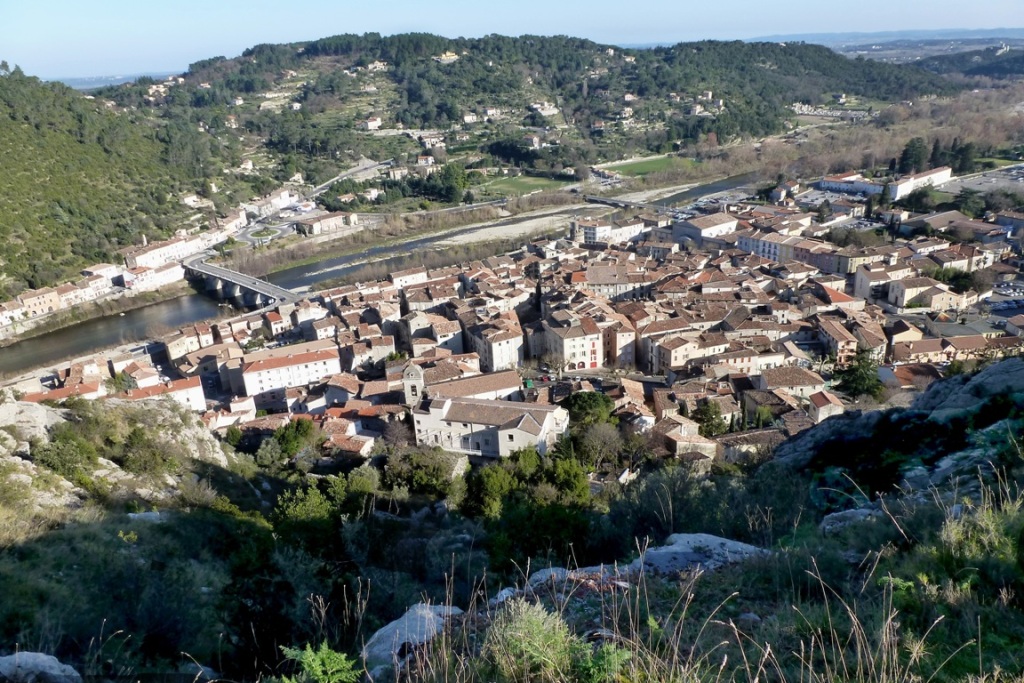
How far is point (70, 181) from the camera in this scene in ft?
118

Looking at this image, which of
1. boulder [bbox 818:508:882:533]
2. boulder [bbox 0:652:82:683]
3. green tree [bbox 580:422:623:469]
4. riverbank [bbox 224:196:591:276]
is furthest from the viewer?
riverbank [bbox 224:196:591:276]

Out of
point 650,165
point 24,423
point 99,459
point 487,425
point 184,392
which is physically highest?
point 24,423

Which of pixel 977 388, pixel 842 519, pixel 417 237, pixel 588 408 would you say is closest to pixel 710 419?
pixel 588 408

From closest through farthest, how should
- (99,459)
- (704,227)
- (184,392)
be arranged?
(99,459)
(184,392)
(704,227)

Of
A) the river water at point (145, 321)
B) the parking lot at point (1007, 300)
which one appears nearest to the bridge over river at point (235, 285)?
the river water at point (145, 321)

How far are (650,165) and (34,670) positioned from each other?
54.9 meters

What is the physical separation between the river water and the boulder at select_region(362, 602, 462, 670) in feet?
79.2

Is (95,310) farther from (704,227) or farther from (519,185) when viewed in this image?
(519,185)

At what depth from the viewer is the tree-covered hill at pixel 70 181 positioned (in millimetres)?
30578

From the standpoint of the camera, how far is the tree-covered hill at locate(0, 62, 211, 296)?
30578 millimetres

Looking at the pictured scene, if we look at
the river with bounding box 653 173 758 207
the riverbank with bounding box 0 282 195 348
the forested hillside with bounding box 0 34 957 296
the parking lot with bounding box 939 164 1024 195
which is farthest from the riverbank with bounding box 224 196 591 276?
the parking lot with bounding box 939 164 1024 195

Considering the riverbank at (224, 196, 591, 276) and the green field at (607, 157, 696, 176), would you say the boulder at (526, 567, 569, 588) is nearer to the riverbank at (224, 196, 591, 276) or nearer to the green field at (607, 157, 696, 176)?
the riverbank at (224, 196, 591, 276)

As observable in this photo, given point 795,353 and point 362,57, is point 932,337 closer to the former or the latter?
point 795,353

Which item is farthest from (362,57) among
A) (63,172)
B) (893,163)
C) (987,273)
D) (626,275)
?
(987,273)
